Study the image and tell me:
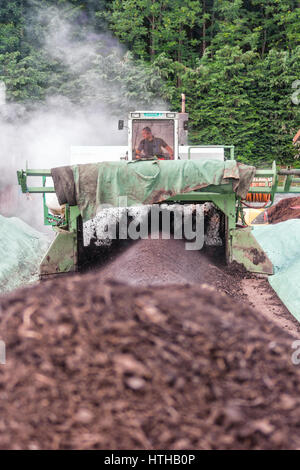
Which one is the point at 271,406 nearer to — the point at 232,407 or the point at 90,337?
the point at 232,407

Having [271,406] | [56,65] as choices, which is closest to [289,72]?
[56,65]

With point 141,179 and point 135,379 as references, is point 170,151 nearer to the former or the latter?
point 141,179

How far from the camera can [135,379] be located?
1296 mm

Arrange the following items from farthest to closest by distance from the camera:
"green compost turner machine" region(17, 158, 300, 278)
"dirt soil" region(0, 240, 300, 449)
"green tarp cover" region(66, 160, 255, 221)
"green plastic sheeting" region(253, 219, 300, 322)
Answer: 1. "green compost turner machine" region(17, 158, 300, 278)
2. "green tarp cover" region(66, 160, 255, 221)
3. "green plastic sheeting" region(253, 219, 300, 322)
4. "dirt soil" region(0, 240, 300, 449)

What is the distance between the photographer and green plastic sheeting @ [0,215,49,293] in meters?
6.15

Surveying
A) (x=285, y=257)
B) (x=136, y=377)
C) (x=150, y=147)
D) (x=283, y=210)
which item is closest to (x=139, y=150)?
(x=150, y=147)

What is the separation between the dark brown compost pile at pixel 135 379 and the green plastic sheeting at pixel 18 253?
4.49 meters

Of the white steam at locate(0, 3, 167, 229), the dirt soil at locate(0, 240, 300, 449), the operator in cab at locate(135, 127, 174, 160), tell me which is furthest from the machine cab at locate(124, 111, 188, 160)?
the dirt soil at locate(0, 240, 300, 449)

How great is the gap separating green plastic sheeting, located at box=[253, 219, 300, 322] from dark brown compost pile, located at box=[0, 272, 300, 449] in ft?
10.7

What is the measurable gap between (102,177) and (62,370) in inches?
170

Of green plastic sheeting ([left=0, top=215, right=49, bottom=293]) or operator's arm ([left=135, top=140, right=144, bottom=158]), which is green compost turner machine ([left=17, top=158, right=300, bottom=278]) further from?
operator's arm ([left=135, top=140, right=144, bottom=158])

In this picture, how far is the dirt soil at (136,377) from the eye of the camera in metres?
1.28

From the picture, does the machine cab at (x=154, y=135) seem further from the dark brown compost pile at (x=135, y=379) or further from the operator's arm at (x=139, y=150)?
the dark brown compost pile at (x=135, y=379)

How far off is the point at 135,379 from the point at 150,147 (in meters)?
7.25
